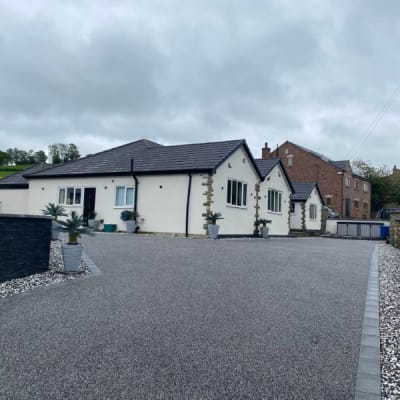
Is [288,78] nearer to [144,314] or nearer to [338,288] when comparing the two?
[338,288]

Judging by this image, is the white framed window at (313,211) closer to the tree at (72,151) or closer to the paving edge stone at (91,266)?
the paving edge stone at (91,266)

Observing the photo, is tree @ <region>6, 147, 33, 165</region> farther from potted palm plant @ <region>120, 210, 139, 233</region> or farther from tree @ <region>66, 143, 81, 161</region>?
potted palm plant @ <region>120, 210, 139, 233</region>

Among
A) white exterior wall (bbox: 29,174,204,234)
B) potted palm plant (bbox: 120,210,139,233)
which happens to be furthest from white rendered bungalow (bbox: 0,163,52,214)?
potted palm plant (bbox: 120,210,139,233)

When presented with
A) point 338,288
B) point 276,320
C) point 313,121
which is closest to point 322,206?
point 313,121

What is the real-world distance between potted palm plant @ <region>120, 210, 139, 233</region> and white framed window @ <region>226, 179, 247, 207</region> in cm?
512

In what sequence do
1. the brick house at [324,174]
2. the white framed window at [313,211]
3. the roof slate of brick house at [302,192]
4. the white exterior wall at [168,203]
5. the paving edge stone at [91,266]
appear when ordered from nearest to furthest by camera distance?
the paving edge stone at [91,266]
the white exterior wall at [168,203]
the roof slate of brick house at [302,192]
the white framed window at [313,211]
the brick house at [324,174]

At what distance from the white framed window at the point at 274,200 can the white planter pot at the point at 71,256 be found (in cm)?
1842

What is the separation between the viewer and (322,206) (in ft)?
120

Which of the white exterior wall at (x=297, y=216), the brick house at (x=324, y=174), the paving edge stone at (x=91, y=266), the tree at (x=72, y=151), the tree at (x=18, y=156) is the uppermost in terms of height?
the tree at (x=72, y=151)

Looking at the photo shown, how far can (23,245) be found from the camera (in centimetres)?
708

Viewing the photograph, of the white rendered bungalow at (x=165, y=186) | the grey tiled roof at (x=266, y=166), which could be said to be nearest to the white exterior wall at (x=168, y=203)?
the white rendered bungalow at (x=165, y=186)

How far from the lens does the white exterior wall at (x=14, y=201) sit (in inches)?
1023

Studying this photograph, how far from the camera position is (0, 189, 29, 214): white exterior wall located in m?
26.0

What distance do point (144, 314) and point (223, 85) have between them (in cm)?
1881
